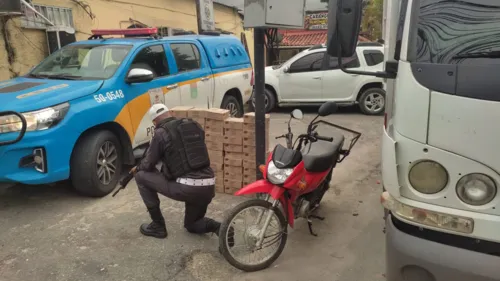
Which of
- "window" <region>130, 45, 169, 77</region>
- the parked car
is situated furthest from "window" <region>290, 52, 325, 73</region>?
"window" <region>130, 45, 169, 77</region>

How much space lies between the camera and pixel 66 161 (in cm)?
433

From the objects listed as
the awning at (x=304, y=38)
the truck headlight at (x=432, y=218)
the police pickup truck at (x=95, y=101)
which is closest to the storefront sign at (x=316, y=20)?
the awning at (x=304, y=38)

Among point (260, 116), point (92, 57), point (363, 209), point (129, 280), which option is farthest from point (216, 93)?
point (129, 280)

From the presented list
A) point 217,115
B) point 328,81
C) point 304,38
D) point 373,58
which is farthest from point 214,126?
point 304,38

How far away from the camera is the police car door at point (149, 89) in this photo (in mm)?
5277

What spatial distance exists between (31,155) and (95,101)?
0.91m

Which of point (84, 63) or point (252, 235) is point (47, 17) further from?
point (252, 235)

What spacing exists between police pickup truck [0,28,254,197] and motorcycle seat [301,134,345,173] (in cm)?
241

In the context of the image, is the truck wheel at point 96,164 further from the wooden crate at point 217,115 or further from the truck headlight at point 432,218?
the truck headlight at point 432,218

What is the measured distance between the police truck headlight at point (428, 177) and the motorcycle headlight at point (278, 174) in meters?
1.25

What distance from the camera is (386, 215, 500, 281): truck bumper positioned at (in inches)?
72.5

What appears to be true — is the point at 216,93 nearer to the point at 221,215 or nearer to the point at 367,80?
the point at 221,215

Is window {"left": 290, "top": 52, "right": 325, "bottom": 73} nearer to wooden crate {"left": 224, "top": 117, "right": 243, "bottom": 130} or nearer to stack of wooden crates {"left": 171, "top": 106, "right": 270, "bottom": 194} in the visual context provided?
stack of wooden crates {"left": 171, "top": 106, "right": 270, "bottom": 194}

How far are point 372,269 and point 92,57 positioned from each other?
4366 mm
